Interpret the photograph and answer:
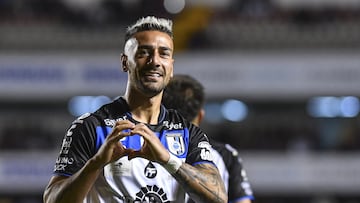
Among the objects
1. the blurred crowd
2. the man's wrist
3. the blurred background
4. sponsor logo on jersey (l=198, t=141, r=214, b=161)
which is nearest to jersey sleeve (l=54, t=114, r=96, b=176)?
the man's wrist

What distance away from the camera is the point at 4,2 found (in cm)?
2178

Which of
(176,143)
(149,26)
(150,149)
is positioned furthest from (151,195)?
(149,26)

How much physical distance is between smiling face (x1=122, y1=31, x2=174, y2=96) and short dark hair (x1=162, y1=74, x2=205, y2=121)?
1.46m

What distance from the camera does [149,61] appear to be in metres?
4.10

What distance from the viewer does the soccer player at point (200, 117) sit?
5656 mm

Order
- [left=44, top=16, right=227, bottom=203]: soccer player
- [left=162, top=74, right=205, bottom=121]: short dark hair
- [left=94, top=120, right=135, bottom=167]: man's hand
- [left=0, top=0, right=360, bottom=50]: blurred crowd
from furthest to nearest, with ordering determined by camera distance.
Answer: [left=0, top=0, right=360, bottom=50]: blurred crowd → [left=162, top=74, right=205, bottom=121]: short dark hair → [left=44, top=16, right=227, bottom=203]: soccer player → [left=94, top=120, right=135, bottom=167]: man's hand

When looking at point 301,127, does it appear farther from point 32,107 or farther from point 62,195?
point 62,195

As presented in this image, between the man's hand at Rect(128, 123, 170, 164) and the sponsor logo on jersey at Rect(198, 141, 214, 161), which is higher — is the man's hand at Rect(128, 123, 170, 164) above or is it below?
below

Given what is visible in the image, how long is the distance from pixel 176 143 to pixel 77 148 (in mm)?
457

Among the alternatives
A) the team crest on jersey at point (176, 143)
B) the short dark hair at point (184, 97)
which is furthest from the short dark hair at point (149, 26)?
the short dark hair at point (184, 97)

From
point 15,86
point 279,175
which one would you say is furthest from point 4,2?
point 279,175

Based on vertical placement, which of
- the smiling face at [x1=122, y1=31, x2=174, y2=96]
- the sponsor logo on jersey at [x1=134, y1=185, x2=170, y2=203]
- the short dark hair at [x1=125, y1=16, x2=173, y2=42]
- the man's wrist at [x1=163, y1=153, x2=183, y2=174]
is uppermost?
the short dark hair at [x1=125, y1=16, x2=173, y2=42]

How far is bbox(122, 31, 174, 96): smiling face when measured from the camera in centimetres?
409

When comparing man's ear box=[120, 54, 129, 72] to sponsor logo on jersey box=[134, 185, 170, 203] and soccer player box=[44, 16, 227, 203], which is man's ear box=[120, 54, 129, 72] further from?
sponsor logo on jersey box=[134, 185, 170, 203]
